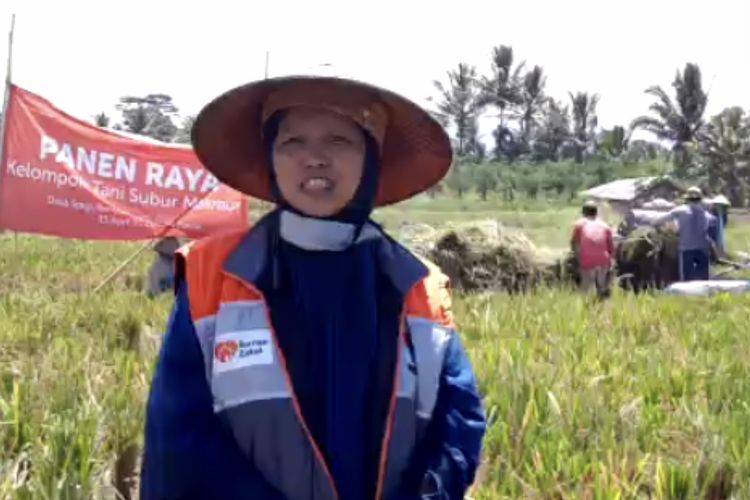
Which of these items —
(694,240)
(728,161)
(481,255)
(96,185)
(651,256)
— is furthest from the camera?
(728,161)

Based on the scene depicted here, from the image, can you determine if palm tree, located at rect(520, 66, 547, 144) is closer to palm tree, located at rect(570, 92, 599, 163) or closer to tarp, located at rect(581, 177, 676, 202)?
palm tree, located at rect(570, 92, 599, 163)

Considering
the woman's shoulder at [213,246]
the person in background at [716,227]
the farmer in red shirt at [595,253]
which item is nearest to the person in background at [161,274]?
the farmer in red shirt at [595,253]

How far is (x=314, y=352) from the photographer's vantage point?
1.99 m

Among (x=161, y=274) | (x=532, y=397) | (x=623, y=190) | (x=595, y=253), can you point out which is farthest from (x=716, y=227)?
(x=623, y=190)

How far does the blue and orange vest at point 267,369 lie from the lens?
1938 millimetres

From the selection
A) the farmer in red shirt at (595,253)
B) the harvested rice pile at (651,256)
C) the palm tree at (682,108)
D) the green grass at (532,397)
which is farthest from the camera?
the palm tree at (682,108)

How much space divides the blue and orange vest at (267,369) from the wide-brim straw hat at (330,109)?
0.23m

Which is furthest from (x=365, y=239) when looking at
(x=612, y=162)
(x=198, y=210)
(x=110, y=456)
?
(x=612, y=162)

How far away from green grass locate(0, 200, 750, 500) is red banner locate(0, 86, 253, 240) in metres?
2.25

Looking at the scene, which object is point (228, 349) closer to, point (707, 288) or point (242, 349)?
point (242, 349)

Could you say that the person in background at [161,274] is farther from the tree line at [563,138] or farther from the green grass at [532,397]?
the tree line at [563,138]

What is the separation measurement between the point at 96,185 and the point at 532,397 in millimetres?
5896

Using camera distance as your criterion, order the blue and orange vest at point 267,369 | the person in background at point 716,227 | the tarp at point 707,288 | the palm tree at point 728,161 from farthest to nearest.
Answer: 1. the palm tree at point 728,161
2. the person in background at point 716,227
3. the tarp at point 707,288
4. the blue and orange vest at point 267,369

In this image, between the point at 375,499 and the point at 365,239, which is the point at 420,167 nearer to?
the point at 365,239
